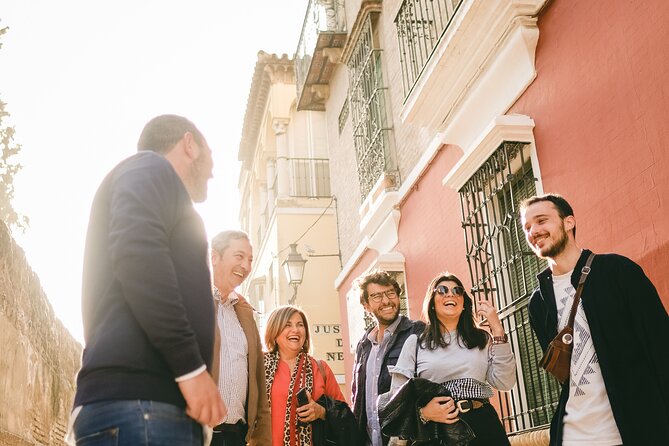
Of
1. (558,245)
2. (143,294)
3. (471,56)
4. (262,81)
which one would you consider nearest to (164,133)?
(143,294)

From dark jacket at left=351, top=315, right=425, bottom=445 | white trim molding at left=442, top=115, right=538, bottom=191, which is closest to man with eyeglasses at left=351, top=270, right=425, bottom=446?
dark jacket at left=351, top=315, right=425, bottom=445

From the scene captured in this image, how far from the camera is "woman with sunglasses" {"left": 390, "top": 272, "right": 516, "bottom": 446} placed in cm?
390

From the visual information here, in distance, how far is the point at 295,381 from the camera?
4797 millimetres

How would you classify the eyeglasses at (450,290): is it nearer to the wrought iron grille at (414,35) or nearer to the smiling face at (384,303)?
the smiling face at (384,303)

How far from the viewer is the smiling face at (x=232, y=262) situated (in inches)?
158

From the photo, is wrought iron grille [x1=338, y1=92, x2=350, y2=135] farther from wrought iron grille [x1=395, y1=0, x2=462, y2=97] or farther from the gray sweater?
the gray sweater

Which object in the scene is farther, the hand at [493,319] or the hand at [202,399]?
the hand at [493,319]

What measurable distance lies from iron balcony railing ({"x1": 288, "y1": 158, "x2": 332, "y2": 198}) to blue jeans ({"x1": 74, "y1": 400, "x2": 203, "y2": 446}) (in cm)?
1525

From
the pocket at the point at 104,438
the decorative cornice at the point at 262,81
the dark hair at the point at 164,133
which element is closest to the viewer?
the pocket at the point at 104,438

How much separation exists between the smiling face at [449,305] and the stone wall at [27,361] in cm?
356

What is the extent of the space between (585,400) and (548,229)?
31.0 inches

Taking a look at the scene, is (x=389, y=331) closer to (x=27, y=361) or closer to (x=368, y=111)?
(x=27, y=361)

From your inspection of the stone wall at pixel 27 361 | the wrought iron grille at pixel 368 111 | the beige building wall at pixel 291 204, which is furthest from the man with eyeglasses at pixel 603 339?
the beige building wall at pixel 291 204

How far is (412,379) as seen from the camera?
3977mm
